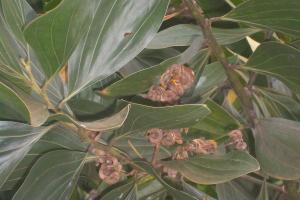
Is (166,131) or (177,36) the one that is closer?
(166,131)

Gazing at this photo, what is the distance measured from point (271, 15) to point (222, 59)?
0.14 meters

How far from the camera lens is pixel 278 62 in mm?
1064

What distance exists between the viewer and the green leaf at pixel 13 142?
86 cm

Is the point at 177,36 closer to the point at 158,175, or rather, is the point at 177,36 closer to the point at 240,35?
the point at 240,35

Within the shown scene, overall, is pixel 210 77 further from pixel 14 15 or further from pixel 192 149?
pixel 14 15

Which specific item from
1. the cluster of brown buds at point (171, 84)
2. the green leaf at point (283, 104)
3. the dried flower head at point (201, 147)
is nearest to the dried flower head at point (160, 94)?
the cluster of brown buds at point (171, 84)

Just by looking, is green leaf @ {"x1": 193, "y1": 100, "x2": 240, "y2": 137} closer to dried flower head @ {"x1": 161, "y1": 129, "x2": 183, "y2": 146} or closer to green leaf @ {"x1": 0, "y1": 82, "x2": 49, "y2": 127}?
dried flower head @ {"x1": 161, "y1": 129, "x2": 183, "y2": 146}

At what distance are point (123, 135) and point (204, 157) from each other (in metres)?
0.16

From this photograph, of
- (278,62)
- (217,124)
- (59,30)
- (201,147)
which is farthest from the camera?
(217,124)

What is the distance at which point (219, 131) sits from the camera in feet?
3.84

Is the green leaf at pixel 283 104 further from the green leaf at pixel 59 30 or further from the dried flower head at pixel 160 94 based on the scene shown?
the green leaf at pixel 59 30

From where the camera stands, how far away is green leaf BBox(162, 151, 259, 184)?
2.95 feet

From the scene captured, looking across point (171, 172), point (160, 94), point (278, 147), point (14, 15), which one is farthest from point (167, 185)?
point (14, 15)

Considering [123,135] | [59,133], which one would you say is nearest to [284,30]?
[123,135]
